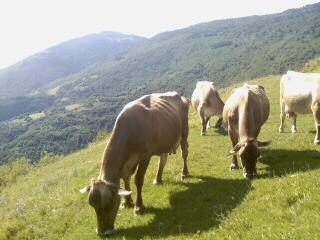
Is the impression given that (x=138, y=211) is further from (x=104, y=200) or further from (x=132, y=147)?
(x=104, y=200)

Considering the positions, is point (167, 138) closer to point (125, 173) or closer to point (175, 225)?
point (125, 173)

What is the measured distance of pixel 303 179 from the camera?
11.2m

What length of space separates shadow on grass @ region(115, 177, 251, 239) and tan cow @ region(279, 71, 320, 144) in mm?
6479

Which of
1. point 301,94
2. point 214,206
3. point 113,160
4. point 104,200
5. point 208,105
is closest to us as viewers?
point 104,200

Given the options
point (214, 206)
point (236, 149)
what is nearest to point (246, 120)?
point (236, 149)

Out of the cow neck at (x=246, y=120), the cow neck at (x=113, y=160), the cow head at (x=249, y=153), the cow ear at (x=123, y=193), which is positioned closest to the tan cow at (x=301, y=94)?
the cow neck at (x=246, y=120)

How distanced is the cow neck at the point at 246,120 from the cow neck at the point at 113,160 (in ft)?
14.2

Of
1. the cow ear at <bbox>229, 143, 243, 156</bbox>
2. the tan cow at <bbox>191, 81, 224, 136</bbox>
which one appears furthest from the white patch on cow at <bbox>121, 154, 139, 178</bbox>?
the tan cow at <bbox>191, 81, 224, 136</bbox>

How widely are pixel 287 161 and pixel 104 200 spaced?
8.16m

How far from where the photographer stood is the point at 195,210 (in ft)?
39.9

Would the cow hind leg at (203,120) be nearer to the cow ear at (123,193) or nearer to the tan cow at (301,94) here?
the tan cow at (301,94)

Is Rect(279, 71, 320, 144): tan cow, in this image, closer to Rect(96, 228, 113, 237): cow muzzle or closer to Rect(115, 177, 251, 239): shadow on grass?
Rect(115, 177, 251, 239): shadow on grass

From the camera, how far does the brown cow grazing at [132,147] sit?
10.7 m

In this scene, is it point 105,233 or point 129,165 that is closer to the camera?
point 105,233
